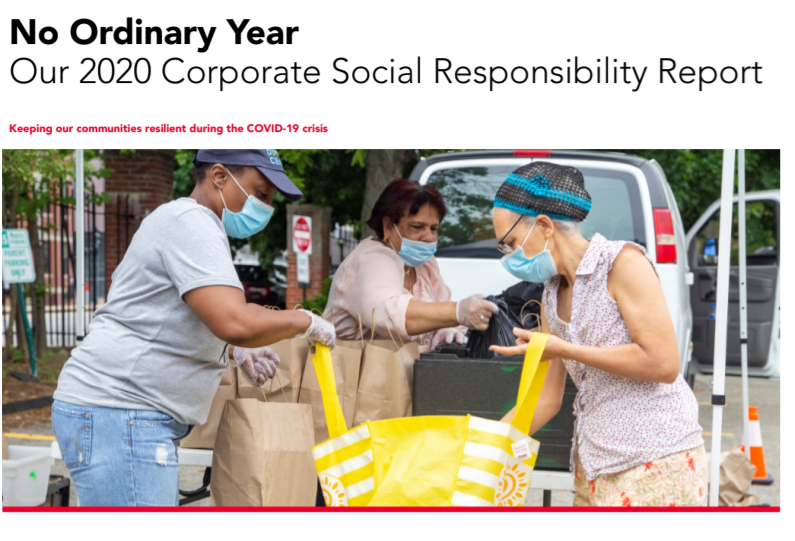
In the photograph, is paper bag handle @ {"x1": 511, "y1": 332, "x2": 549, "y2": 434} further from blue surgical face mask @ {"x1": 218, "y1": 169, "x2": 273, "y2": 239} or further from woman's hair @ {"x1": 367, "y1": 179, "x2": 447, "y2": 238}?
woman's hair @ {"x1": 367, "y1": 179, "x2": 447, "y2": 238}

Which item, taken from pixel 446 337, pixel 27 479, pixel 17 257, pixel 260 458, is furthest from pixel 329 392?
pixel 17 257

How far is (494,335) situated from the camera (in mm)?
2742

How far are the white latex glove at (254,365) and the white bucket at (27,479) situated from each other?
1.31 m

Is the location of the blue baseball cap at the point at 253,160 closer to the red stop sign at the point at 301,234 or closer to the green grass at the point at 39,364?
the green grass at the point at 39,364

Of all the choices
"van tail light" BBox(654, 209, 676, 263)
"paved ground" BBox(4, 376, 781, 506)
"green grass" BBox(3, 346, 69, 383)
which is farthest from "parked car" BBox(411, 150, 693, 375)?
"green grass" BBox(3, 346, 69, 383)

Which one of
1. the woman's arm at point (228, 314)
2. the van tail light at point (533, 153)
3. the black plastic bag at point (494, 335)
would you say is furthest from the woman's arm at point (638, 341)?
the van tail light at point (533, 153)

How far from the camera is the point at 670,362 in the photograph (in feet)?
6.05

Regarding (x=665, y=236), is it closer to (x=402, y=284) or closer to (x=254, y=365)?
(x=402, y=284)

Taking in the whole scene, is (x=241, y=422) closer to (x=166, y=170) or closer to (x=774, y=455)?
(x=774, y=455)

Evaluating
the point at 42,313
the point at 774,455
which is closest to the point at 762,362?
the point at 774,455

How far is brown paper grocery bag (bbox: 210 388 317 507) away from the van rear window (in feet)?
7.47

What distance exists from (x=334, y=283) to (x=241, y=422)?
0.94m

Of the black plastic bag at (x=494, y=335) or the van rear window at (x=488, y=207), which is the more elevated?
the van rear window at (x=488, y=207)

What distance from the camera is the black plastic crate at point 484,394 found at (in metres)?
2.41
